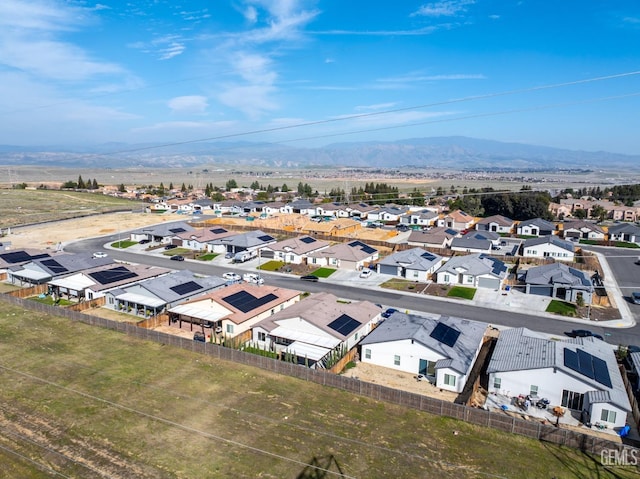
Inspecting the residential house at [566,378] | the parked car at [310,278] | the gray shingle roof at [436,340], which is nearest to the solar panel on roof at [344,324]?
the gray shingle roof at [436,340]

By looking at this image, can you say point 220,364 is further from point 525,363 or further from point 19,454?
point 525,363

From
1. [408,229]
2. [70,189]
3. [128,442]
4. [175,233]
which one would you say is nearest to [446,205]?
[408,229]

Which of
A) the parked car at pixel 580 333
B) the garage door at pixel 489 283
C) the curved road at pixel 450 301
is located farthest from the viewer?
the garage door at pixel 489 283

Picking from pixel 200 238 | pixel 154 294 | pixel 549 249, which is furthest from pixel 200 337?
pixel 549 249

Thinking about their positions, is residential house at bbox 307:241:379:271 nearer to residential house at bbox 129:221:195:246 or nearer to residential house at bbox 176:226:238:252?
residential house at bbox 176:226:238:252

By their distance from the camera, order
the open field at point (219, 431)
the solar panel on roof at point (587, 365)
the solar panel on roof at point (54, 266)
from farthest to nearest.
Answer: the solar panel on roof at point (54, 266) < the solar panel on roof at point (587, 365) < the open field at point (219, 431)

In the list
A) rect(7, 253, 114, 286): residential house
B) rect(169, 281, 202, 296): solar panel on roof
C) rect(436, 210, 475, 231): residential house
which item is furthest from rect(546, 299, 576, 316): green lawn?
rect(7, 253, 114, 286): residential house

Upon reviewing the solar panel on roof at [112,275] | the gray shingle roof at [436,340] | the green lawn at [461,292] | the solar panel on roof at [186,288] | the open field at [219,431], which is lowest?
the open field at [219,431]

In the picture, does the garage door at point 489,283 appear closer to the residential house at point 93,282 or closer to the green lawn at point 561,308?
the green lawn at point 561,308
